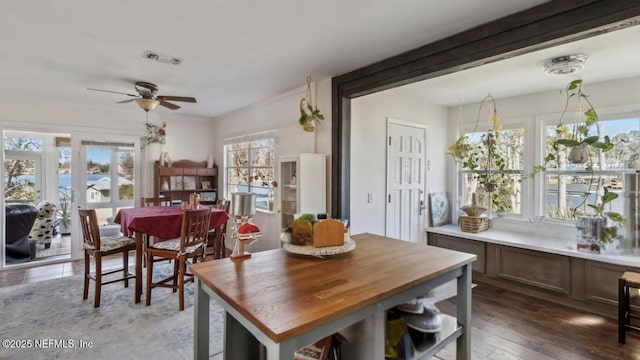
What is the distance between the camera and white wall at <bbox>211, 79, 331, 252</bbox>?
3457 millimetres

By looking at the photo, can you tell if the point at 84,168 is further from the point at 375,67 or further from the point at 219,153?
the point at 375,67

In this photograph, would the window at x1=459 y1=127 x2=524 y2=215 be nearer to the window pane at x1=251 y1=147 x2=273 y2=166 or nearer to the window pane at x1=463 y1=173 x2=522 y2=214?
the window pane at x1=463 y1=173 x2=522 y2=214

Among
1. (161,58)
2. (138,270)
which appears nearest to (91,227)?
(138,270)

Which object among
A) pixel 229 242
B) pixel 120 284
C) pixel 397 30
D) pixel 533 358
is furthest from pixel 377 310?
pixel 229 242

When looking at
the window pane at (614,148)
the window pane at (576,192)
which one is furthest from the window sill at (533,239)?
the window pane at (614,148)

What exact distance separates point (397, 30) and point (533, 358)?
2.61 meters

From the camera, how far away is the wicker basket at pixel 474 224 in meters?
4.00

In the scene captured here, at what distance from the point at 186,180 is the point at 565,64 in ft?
18.0

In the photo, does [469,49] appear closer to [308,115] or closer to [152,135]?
[308,115]

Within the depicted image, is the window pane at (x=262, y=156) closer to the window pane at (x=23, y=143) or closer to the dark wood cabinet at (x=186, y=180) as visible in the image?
the dark wood cabinet at (x=186, y=180)

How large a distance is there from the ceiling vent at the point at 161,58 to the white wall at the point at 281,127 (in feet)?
4.56

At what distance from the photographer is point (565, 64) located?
2734mm

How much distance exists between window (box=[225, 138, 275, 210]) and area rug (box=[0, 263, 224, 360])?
1705mm

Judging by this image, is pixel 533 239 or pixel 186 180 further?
pixel 186 180
